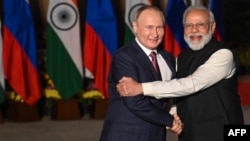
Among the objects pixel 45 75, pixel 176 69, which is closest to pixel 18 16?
pixel 45 75

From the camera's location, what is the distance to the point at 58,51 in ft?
26.5

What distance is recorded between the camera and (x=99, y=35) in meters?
8.12

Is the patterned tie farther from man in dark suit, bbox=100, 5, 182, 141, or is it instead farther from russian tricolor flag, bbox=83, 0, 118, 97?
russian tricolor flag, bbox=83, 0, 118, 97

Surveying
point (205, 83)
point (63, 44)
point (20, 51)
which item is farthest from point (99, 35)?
point (205, 83)

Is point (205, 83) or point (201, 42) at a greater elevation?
point (201, 42)

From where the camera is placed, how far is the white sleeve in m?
3.18

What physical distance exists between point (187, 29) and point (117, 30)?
5043 mm

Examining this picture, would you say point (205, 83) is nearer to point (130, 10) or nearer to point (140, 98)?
point (140, 98)

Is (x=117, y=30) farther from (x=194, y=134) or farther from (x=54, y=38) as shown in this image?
(x=194, y=134)

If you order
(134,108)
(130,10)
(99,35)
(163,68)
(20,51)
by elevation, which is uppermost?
(163,68)

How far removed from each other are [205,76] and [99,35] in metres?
4.99

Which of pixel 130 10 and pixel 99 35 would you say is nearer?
pixel 99 35

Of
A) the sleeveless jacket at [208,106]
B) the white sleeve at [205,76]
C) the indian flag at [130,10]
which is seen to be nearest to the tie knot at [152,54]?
the white sleeve at [205,76]

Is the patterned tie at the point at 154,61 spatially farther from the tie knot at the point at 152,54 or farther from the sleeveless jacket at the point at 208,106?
the sleeveless jacket at the point at 208,106
